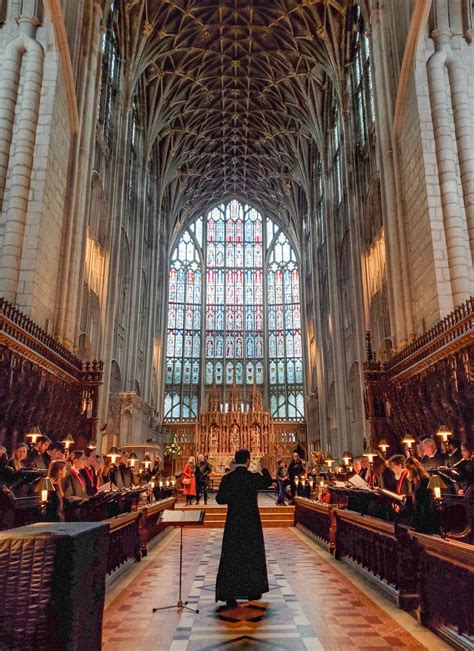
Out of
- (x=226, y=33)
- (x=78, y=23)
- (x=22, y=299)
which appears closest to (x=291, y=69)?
(x=226, y=33)

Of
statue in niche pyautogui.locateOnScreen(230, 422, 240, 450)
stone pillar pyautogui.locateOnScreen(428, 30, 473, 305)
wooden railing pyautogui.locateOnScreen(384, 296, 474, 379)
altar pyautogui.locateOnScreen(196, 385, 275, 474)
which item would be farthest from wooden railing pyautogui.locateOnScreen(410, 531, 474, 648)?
statue in niche pyautogui.locateOnScreen(230, 422, 240, 450)

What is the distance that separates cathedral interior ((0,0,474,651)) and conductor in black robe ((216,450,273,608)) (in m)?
0.42

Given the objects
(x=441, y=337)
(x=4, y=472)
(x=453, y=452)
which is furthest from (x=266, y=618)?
(x=441, y=337)

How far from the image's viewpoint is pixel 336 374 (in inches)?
982

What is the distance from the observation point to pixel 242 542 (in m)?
5.39

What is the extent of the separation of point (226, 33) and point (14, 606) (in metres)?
30.8

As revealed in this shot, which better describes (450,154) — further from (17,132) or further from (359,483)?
(17,132)

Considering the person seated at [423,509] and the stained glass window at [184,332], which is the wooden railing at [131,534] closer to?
the person seated at [423,509]

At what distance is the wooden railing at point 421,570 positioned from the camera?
387cm

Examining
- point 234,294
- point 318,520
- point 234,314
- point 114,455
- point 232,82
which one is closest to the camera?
point 114,455

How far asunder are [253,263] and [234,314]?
473 cm

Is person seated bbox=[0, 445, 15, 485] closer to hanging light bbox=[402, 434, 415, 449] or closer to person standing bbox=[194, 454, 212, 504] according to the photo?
hanging light bbox=[402, 434, 415, 449]

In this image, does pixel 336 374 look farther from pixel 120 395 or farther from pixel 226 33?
pixel 226 33

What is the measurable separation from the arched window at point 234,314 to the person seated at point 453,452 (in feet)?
94.4
